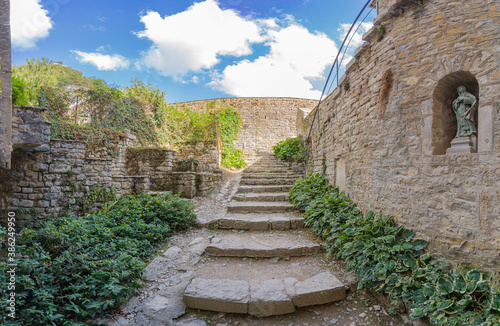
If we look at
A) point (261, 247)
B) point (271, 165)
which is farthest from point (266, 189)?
point (261, 247)

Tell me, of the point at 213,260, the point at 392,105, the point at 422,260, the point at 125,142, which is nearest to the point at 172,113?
the point at 125,142

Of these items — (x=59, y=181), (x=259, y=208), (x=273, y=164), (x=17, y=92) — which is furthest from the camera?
(x=273, y=164)

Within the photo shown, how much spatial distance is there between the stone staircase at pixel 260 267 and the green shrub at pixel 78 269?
2.84 feet

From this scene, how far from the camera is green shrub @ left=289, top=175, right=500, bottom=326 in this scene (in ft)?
6.51

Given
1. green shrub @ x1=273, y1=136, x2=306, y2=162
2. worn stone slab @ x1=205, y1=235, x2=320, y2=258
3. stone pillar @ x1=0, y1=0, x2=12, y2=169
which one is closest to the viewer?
stone pillar @ x1=0, y1=0, x2=12, y2=169

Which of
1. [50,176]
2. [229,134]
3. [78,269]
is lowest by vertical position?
[78,269]

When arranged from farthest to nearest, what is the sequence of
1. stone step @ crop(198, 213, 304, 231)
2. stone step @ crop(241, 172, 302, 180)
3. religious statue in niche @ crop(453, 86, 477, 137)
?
1. stone step @ crop(241, 172, 302, 180)
2. stone step @ crop(198, 213, 304, 231)
3. religious statue in niche @ crop(453, 86, 477, 137)

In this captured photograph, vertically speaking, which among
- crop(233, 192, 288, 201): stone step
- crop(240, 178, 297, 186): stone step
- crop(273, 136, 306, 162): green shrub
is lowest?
crop(233, 192, 288, 201): stone step

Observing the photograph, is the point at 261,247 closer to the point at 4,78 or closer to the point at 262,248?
the point at 262,248

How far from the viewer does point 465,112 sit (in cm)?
254

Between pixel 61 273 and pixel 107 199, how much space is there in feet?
10.2

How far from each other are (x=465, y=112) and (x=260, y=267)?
10.5 feet

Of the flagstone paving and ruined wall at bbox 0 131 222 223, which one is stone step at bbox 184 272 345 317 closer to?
the flagstone paving

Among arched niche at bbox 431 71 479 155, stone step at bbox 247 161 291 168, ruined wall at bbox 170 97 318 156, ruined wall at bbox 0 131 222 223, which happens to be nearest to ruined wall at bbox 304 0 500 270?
arched niche at bbox 431 71 479 155
